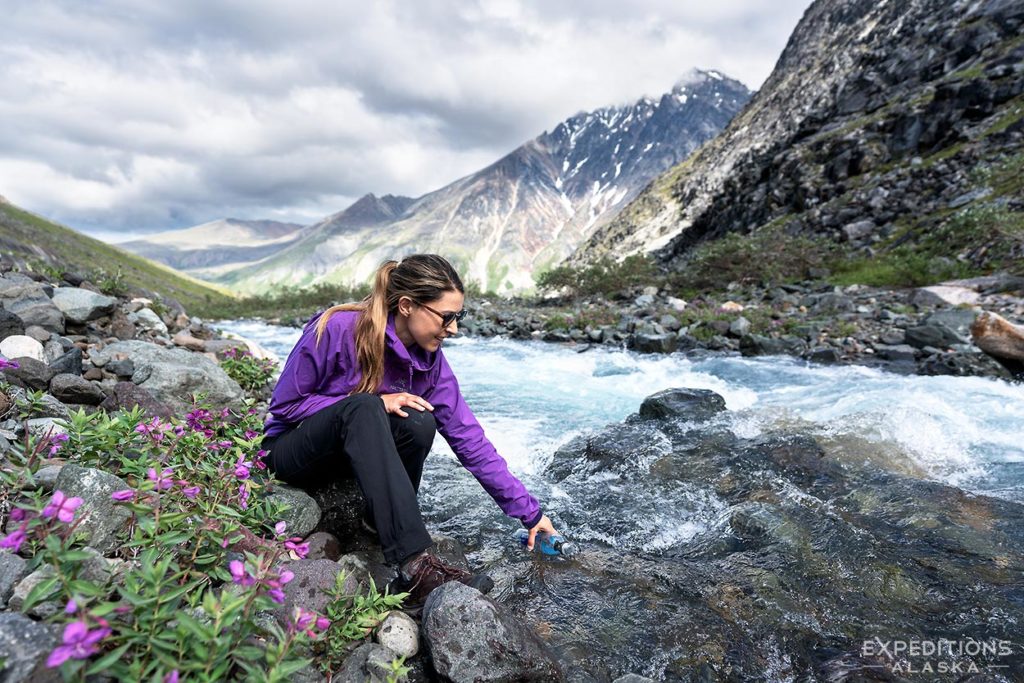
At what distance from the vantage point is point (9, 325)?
550cm

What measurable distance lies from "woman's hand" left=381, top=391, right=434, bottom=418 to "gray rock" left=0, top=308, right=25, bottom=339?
4.84m

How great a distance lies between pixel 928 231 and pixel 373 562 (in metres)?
35.5

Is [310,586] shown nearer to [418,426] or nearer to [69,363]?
[418,426]

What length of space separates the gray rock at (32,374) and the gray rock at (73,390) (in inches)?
2.8

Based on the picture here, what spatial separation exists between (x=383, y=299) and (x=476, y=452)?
1467mm

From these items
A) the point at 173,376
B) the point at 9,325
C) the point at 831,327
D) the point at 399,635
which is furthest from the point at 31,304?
the point at 831,327

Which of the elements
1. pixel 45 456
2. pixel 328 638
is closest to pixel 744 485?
pixel 328 638

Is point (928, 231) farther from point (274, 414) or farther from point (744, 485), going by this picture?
point (274, 414)

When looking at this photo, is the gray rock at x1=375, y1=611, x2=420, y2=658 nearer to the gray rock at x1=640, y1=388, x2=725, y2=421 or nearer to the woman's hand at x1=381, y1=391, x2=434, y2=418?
the woman's hand at x1=381, y1=391, x2=434, y2=418

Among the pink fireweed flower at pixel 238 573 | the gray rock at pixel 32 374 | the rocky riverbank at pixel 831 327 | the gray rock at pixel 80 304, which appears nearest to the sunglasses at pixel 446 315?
the pink fireweed flower at pixel 238 573

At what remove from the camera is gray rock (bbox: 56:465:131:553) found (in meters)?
2.50

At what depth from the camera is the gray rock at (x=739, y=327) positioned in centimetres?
1736

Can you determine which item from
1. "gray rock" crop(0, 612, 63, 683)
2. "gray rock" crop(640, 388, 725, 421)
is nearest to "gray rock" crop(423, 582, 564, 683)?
"gray rock" crop(0, 612, 63, 683)

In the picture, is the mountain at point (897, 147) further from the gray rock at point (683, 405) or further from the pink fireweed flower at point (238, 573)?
the pink fireweed flower at point (238, 573)
